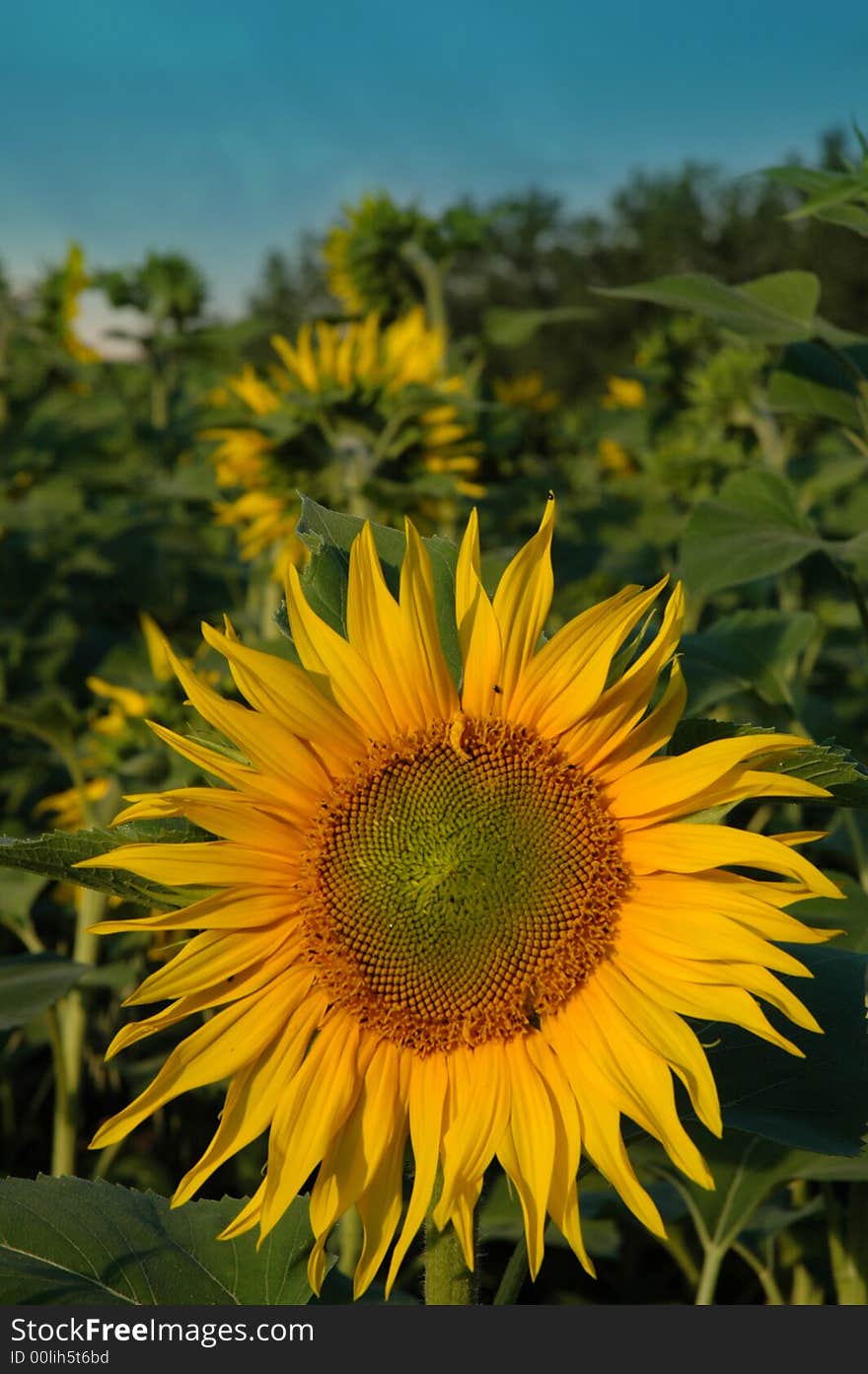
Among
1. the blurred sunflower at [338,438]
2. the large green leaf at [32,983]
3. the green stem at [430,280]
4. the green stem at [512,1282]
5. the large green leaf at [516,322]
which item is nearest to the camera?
the green stem at [512,1282]

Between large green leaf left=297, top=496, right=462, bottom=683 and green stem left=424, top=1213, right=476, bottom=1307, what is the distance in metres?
0.46

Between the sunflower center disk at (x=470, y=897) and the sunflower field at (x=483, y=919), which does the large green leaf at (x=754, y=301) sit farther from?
the sunflower center disk at (x=470, y=897)

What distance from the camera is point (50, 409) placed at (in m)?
6.74

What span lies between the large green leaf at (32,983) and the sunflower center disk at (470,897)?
0.53m

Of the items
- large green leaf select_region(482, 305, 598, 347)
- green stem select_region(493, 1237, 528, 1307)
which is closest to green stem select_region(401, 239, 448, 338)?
large green leaf select_region(482, 305, 598, 347)

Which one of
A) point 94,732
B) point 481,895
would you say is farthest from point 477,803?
point 94,732

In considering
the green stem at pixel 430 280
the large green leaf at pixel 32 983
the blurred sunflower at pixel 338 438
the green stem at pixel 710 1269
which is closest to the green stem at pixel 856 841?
the green stem at pixel 710 1269

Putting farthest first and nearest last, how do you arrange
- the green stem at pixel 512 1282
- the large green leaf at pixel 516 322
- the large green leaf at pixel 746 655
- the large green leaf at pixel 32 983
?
1. the large green leaf at pixel 516 322
2. the large green leaf at pixel 746 655
3. the large green leaf at pixel 32 983
4. the green stem at pixel 512 1282

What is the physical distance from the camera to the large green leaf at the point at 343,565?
1.26 metres

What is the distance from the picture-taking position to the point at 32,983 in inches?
65.2

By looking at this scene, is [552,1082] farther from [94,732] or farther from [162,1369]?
[94,732]

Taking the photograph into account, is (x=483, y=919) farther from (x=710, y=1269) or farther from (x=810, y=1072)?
(x=710, y=1269)

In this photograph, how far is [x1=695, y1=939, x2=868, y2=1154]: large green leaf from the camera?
119 centimetres

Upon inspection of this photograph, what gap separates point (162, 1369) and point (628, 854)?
56 centimetres
